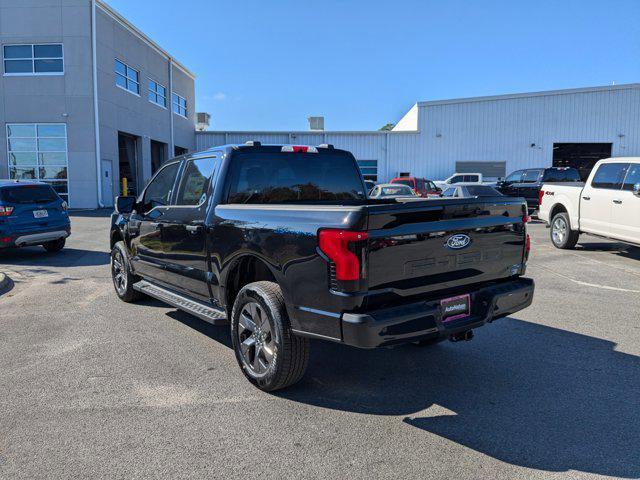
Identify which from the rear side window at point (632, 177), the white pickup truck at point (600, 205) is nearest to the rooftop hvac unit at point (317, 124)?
the white pickup truck at point (600, 205)

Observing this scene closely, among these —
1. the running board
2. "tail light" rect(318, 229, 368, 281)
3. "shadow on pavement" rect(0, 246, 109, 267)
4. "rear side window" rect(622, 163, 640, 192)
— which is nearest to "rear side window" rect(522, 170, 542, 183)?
"rear side window" rect(622, 163, 640, 192)

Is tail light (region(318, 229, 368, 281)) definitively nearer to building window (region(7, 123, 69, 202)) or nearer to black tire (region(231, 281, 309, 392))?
black tire (region(231, 281, 309, 392))

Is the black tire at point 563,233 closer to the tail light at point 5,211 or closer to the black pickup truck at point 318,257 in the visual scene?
the black pickup truck at point 318,257

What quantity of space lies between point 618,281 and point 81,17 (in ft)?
83.3

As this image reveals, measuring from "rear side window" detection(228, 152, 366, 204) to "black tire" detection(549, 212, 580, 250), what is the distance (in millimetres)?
7816

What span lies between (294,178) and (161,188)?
1.93 metres

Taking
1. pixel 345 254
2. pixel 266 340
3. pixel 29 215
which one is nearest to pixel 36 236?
pixel 29 215

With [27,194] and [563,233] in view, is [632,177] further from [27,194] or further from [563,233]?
[27,194]

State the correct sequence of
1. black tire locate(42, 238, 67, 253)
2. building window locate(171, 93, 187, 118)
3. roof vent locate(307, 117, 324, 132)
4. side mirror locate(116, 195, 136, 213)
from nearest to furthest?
side mirror locate(116, 195, 136, 213) → black tire locate(42, 238, 67, 253) → building window locate(171, 93, 187, 118) → roof vent locate(307, 117, 324, 132)

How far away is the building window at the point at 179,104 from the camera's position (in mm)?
34719

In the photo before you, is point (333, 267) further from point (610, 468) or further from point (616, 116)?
point (616, 116)

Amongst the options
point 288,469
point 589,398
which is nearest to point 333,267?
point 288,469

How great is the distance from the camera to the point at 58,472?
2783mm

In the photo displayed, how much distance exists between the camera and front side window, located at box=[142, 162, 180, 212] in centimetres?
554
